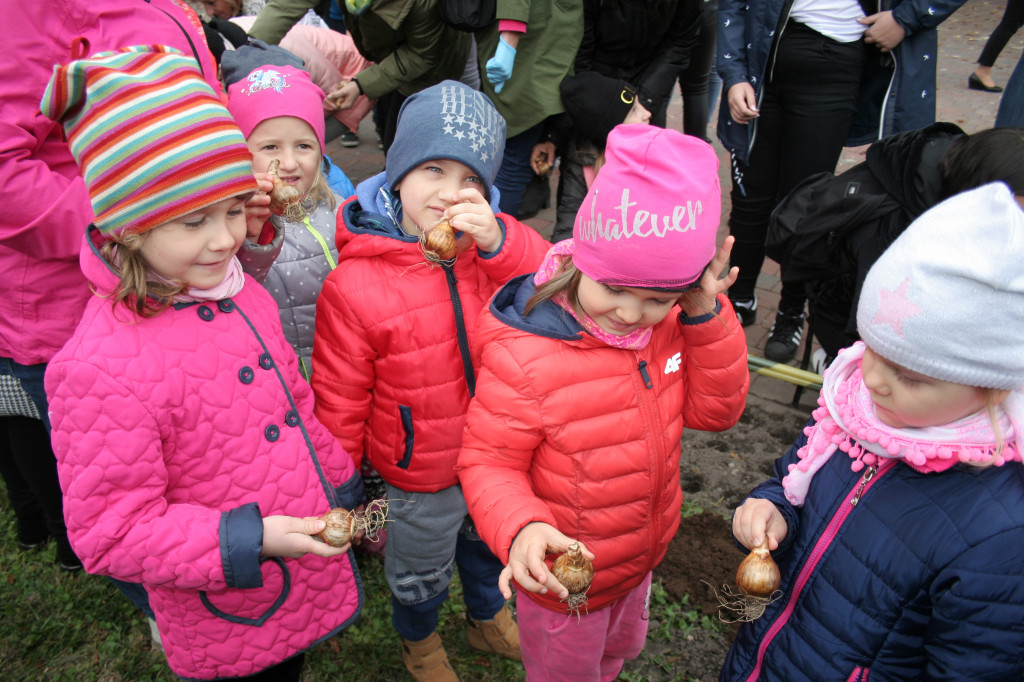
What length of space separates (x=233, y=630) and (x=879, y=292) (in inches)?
67.1

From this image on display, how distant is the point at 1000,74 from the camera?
8945 millimetres

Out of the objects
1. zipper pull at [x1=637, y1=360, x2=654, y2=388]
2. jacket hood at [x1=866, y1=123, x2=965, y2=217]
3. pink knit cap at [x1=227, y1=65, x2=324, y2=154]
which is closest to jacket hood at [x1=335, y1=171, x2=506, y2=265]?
pink knit cap at [x1=227, y1=65, x2=324, y2=154]

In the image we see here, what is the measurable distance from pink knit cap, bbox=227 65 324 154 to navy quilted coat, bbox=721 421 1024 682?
1.88 meters

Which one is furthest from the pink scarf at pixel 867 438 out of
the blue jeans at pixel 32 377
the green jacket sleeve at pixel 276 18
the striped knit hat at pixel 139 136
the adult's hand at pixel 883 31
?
the green jacket sleeve at pixel 276 18

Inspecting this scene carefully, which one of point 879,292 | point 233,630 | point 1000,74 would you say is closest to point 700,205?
point 879,292

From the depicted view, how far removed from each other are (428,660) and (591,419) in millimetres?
1258

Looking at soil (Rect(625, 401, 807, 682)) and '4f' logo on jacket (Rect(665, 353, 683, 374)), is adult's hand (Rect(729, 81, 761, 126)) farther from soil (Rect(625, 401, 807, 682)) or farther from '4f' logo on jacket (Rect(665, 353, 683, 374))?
'4f' logo on jacket (Rect(665, 353, 683, 374))

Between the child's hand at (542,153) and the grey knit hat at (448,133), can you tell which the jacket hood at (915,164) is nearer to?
the grey knit hat at (448,133)

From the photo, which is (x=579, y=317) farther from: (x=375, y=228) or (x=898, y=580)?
(x=898, y=580)

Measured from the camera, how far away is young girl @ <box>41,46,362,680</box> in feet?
5.00

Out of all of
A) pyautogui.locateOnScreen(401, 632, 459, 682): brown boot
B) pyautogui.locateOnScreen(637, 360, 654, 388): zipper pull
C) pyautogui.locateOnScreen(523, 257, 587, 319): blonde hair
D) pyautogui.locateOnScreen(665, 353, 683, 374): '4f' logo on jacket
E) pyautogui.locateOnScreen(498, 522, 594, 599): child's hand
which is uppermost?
pyautogui.locateOnScreen(523, 257, 587, 319): blonde hair

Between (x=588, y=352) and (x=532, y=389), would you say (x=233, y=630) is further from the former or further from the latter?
(x=588, y=352)

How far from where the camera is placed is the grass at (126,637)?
8.68 ft

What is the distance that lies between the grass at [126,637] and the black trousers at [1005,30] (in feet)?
22.3
